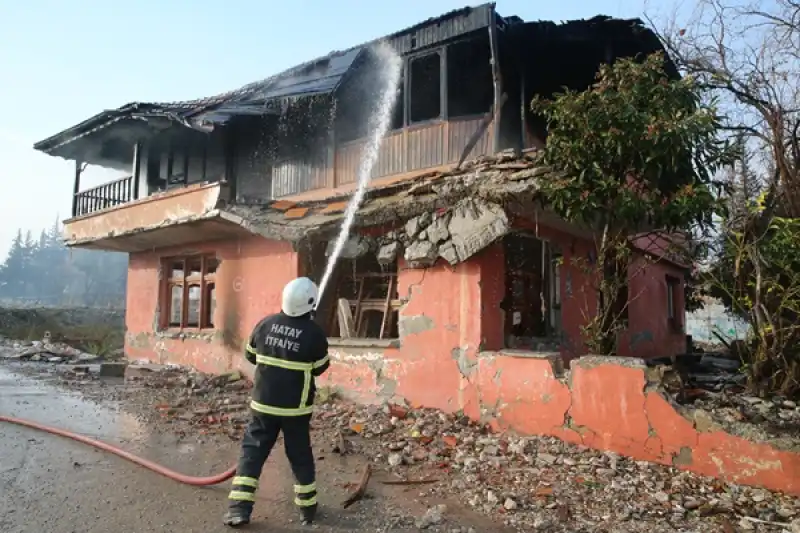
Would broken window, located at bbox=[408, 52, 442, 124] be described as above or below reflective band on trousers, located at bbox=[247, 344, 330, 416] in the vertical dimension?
above

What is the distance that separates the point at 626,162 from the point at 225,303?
775 cm

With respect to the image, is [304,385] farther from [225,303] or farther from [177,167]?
[177,167]

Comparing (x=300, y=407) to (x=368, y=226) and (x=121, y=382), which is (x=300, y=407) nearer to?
(x=368, y=226)

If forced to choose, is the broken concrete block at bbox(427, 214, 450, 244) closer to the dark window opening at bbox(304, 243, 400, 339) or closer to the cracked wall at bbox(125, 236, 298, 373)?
the dark window opening at bbox(304, 243, 400, 339)

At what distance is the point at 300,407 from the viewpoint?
409cm

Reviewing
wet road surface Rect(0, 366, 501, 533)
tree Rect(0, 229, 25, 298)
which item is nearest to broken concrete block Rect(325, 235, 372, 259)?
wet road surface Rect(0, 366, 501, 533)

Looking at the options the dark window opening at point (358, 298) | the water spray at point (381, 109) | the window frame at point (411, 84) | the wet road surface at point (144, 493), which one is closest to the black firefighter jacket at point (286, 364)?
the wet road surface at point (144, 493)

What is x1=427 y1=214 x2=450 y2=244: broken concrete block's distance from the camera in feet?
24.3

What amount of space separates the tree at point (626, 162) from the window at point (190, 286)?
7689mm

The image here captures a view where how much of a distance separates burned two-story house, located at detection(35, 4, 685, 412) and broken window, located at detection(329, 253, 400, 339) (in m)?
0.03

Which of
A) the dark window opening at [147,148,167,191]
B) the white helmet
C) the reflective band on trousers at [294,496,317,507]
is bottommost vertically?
the reflective band on trousers at [294,496,317,507]

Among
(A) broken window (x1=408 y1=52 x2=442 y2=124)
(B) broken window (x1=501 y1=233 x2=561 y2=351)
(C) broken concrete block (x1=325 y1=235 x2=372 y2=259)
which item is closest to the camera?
(C) broken concrete block (x1=325 y1=235 x2=372 y2=259)

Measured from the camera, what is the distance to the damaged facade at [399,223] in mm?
7258

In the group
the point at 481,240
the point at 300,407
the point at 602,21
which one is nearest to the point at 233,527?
the point at 300,407
